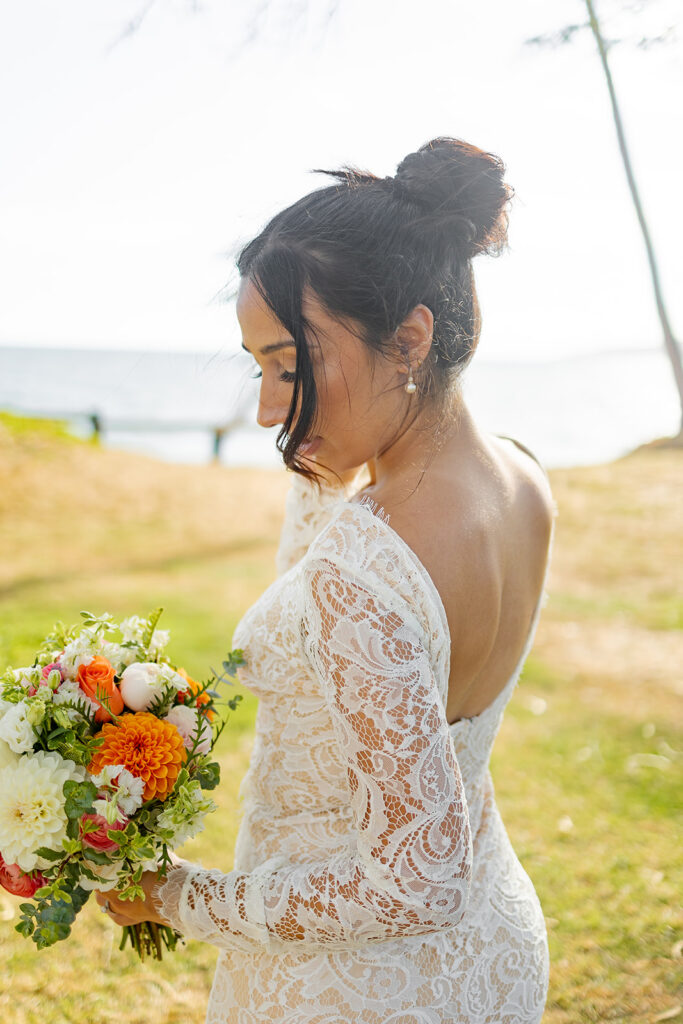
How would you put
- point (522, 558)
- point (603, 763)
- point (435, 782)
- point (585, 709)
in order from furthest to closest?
point (585, 709) → point (603, 763) → point (522, 558) → point (435, 782)

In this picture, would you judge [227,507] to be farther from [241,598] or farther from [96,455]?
[241,598]

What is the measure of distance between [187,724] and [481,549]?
579 mm

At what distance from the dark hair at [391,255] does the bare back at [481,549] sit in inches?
6.5

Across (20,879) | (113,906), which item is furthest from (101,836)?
(113,906)

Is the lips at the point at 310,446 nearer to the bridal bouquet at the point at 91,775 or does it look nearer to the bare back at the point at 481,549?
the bare back at the point at 481,549

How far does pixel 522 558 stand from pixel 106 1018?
2.25 meters

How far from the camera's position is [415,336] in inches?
53.7

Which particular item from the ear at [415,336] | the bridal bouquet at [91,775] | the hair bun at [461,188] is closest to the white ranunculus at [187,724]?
the bridal bouquet at [91,775]

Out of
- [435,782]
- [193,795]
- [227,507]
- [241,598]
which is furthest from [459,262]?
[227,507]

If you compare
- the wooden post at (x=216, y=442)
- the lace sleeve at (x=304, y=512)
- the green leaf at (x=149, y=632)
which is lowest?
the wooden post at (x=216, y=442)

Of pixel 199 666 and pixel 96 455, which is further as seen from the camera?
pixel 96 455

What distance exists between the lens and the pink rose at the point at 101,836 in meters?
1.28

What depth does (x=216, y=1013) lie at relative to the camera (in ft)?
5.12

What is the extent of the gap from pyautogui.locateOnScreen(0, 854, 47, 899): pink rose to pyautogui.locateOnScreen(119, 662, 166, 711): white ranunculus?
297 mm
